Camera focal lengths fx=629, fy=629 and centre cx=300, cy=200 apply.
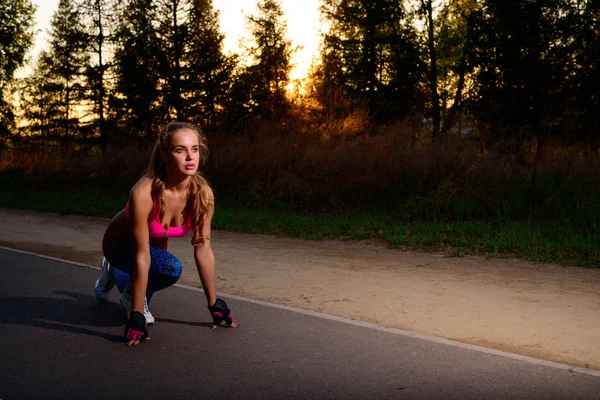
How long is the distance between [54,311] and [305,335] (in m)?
2.68

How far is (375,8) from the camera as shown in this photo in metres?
38.3

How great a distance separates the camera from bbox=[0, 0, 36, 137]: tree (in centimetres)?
4050

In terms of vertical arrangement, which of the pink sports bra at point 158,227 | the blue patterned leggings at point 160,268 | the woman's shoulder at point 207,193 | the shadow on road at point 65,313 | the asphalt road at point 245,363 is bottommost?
the shadow on road at point 65,313

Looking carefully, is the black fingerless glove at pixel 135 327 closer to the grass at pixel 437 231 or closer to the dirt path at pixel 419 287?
the dirt path at pixel 419 287

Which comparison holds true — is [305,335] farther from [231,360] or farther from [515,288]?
[515,288]

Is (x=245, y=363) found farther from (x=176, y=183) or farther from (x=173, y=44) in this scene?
(x=173, y=44)

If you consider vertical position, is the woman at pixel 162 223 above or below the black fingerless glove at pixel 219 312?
above

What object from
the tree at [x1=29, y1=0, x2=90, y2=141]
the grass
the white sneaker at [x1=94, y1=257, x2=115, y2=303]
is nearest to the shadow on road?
the white sneaker at [x1=94, y1=257, x2=115, y2=303]

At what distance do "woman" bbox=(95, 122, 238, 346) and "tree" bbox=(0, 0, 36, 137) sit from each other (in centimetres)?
3978

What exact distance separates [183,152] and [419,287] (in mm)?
3808

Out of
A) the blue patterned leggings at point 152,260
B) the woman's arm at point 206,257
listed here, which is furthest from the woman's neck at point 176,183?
the blue patterned leggings at point 152,260

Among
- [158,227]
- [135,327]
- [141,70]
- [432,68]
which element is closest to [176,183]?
[158,227]

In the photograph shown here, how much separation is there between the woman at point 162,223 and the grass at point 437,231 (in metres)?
5.81

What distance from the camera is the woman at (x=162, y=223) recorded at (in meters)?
4.92
